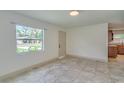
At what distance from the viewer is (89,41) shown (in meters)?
6.70

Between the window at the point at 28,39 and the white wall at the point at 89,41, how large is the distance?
9.81 feet

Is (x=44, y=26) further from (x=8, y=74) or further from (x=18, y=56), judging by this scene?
(x=8, y=74)

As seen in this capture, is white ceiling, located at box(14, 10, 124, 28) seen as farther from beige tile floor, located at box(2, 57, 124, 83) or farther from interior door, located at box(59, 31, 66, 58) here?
interior door, located at box(59, 31, 66, 58)

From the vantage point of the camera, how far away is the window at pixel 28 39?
3.96 meters

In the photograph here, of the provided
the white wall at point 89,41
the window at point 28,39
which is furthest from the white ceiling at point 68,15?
the white wall at point 89,41

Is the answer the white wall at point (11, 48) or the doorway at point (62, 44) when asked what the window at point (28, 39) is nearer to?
the white wall at point (11, 48)

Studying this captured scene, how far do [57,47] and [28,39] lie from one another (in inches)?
102

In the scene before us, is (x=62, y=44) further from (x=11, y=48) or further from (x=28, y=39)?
(x=11, y=48)

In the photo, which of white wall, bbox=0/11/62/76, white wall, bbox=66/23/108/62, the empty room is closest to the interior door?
the empty room

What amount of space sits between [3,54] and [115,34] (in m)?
9.19

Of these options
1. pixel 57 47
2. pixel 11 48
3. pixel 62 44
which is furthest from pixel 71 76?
pixel 62 44

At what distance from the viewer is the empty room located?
3379 millimetres

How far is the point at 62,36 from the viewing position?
7363mm

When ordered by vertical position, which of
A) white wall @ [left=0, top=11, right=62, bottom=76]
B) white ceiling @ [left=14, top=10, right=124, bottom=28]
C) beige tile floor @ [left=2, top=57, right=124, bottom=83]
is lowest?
beige tile floor @ [left=2, top=57, right=124, bottom=83]
